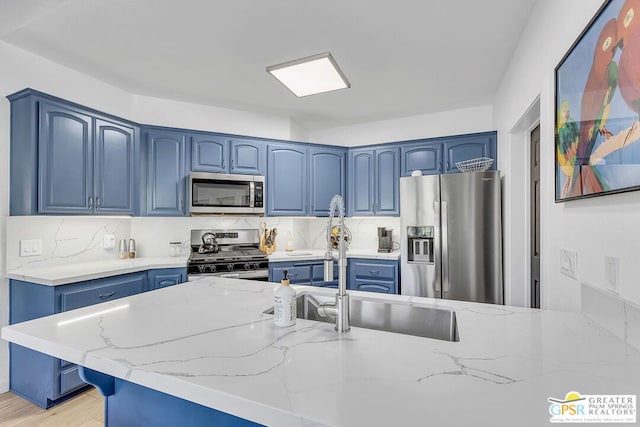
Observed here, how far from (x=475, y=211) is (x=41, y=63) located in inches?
152

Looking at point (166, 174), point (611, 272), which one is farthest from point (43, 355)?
point (611, 272)

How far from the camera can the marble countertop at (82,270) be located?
2.17 metres

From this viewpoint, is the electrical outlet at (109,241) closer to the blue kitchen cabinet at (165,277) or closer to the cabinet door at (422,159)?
the blue kitchen cabinet at (165,277)

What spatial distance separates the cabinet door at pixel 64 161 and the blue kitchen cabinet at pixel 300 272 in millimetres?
1753

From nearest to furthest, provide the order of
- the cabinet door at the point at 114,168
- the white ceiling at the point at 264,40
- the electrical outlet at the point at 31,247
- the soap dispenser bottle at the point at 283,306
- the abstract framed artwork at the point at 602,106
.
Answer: the abstract framed artwork at the point at 602,106
the soap dispenser bottle at the point at 283,306
the white ceiling at the point at 264,40
the electrical outlet at the point at 31,247
the cabinet door at the point at 114,168

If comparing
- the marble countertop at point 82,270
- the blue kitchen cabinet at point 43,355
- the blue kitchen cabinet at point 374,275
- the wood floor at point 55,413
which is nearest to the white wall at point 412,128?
the blue kitchen cabinet at point 374,275

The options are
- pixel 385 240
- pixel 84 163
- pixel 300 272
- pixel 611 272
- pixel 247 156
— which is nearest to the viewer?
pixel 611 272

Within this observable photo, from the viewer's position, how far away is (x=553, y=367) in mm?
779

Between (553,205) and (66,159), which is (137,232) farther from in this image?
(553,205)

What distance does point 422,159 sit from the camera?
141 inches

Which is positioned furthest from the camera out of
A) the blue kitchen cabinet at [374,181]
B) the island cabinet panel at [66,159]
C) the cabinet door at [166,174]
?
the blue kitchen cabinet at [374,181]

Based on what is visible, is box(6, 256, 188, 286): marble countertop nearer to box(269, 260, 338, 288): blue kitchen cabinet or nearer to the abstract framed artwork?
box(269, 260, 338, 288): blue kitchen cabinet

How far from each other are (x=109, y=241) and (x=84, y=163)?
0.82 metres

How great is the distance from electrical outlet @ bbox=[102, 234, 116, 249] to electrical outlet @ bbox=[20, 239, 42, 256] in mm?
535
